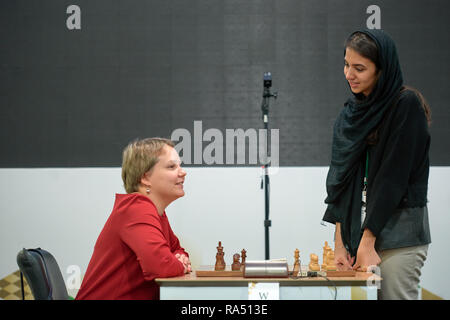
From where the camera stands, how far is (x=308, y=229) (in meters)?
3.56

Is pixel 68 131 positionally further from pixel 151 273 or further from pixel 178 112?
pixel 151 273

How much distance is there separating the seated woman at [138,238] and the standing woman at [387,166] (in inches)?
25.6

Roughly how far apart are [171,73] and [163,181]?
7.19 ft

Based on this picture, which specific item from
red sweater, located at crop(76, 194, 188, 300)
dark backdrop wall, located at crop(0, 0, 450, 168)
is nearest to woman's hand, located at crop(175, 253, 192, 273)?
red sweater, located at crop(76, 194, 188, 300)

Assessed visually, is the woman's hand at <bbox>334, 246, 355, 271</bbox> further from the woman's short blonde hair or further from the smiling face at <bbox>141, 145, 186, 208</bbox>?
the woman's short blonde hair

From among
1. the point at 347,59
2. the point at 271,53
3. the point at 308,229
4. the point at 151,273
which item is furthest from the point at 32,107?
the point at 347,59

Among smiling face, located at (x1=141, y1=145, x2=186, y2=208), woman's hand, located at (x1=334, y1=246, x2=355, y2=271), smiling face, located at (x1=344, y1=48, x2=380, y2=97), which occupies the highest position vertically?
smiling face, located at (x1=344, y1=48, x2=380, y2=97)

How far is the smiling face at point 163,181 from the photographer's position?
1.67 metres

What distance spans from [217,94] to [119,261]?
2.36 meters

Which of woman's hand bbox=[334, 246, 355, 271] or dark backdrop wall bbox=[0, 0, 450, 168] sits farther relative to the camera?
dark backdrop wall bbox=[0, 0, 450, 168]

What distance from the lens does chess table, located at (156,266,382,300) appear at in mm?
1330
